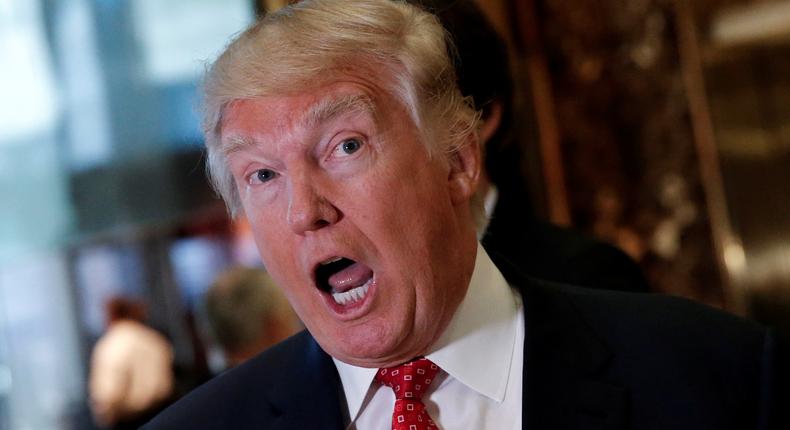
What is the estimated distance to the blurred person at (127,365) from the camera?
30.1 feet

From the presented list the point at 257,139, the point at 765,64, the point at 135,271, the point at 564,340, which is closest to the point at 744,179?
the point at 765,64

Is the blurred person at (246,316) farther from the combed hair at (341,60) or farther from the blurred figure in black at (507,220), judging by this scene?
the combed hair at (341,60)

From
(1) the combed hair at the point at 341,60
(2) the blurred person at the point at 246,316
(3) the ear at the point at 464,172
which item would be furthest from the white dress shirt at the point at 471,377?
(2) the blurred person at the point at 246,316

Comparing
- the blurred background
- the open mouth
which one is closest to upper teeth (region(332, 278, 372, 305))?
the open mouth

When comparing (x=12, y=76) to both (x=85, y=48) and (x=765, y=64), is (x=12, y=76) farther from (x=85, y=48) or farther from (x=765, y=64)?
(x=765, y=64)

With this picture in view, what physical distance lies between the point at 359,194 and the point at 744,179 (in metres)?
3.83

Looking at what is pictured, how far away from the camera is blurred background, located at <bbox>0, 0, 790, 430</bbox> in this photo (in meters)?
5.41

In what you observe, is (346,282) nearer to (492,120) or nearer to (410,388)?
(410,388)

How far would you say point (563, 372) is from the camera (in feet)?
6.77

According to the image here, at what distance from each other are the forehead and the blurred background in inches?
11.2

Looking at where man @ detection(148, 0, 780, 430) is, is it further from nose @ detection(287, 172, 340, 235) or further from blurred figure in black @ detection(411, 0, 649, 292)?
blurred figure in black @ detection(411, 0, 649, 292)

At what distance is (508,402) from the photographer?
2084mm

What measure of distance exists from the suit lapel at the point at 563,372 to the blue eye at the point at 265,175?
1.75 ft

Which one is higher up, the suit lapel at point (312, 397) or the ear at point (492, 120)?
the ear at point (492, 120)
